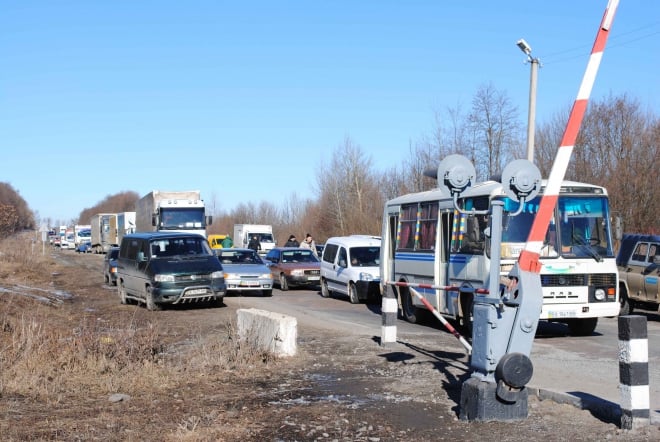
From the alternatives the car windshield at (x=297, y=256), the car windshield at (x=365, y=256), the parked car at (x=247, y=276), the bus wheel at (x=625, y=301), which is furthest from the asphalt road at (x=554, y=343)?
the car windshield at (x=297, y=256)

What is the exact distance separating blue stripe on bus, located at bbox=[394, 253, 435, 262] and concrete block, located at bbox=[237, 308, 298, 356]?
18.7 feet

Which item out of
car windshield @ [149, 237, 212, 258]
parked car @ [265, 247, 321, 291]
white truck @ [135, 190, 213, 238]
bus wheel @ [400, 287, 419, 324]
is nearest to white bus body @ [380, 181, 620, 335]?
bus wheel @ [400, 287, 419, 324]

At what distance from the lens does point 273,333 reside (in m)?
11.5

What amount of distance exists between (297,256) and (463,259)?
14875 millimetres

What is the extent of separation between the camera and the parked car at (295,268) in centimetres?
2823

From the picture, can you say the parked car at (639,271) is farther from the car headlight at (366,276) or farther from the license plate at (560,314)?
the car headlight at (366,276)

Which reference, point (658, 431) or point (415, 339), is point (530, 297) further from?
point (415, 339)

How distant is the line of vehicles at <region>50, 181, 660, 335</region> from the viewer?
550 inches

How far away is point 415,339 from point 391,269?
560 cm

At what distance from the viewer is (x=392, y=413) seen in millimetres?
8031

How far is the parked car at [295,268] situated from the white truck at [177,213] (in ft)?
25.6

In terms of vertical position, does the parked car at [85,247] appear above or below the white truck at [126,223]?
below

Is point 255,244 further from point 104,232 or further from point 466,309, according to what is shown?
point 466,309

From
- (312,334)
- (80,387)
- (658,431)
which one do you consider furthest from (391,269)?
(658,431)
